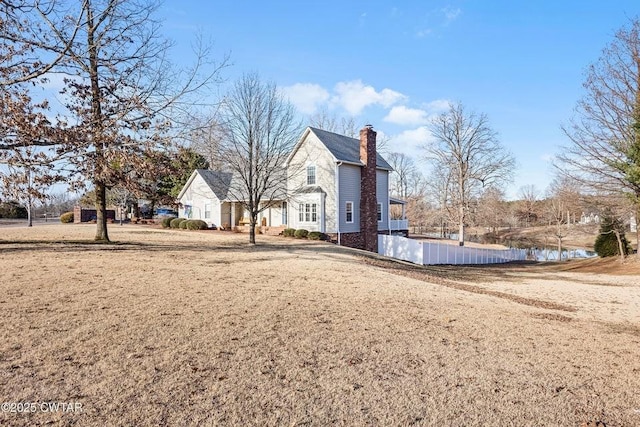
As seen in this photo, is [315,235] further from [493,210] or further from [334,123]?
[493,210]

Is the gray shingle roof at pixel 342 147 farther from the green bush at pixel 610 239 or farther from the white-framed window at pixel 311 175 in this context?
the green bush at pixel 610 239

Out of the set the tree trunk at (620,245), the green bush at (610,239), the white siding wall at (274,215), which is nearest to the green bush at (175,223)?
the white siding wall at (274,215)

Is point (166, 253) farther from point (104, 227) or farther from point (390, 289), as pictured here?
point (390, 289)

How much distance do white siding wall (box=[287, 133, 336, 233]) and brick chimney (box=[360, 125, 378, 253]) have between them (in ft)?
8.37

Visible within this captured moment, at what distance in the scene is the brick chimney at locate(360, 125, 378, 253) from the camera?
2640 centimetres

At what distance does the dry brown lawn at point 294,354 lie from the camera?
11.7 ft

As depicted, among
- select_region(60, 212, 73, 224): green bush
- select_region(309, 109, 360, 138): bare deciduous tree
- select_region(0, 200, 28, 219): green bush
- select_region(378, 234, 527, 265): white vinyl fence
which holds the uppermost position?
select_region(309, 109, 360, 138): bare deciduous tree

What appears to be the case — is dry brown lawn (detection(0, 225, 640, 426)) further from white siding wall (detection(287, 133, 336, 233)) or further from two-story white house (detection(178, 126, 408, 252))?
white siding wall (detection(287, 133, 336, 233))

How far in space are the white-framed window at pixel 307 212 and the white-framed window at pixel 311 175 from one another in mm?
1551

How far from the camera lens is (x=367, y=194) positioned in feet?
86.7

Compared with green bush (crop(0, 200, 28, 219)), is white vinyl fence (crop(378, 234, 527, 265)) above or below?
below

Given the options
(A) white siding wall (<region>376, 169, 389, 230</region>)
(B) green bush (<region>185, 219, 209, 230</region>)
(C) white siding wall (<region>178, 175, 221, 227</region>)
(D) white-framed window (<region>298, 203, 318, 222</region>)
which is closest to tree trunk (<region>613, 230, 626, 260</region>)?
(A) white siding wall (<region>376, 169, 389, 230</region>)

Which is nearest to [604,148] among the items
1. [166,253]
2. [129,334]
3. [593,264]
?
[593,264]

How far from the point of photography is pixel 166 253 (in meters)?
13.4
